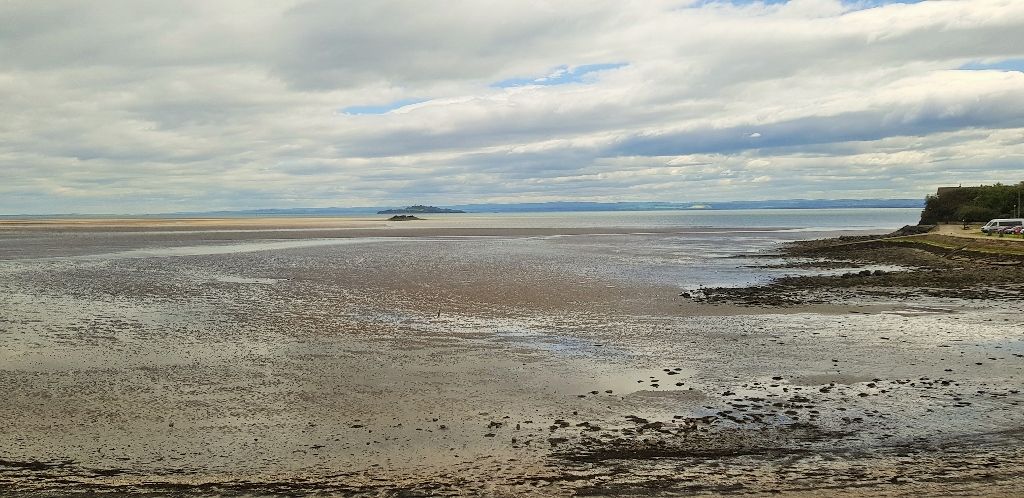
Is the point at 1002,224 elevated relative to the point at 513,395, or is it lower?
elevated

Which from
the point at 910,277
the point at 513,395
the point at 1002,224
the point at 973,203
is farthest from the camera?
the point at 973,203

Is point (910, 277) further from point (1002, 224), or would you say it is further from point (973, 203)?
point (973, 203)

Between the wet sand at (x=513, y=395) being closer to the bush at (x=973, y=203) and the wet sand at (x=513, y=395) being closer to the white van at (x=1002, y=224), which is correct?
the white van at (x=1002, y=224)

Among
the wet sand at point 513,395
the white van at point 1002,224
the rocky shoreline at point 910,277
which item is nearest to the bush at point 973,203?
the white van at point 1002,224

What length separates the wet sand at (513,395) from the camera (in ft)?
28.9

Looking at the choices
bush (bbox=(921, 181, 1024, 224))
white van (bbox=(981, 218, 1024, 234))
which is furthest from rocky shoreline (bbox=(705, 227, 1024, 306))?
bush (bbox=(921, 181, 1024, 224))

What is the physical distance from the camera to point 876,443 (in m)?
9.95

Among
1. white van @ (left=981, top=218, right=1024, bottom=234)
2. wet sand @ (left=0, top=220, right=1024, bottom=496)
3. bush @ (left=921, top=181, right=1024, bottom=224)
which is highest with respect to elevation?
bush @ (left=921, top=181, right=1024, bottom=224)

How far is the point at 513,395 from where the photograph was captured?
1330 cm

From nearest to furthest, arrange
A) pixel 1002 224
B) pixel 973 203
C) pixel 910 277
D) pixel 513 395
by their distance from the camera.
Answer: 1. pixel 513 395
2. pixel 910 277
3. pixel 1002 224
4. pixel 973 203

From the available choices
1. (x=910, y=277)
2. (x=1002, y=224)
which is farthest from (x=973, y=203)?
(x=910, y=277)

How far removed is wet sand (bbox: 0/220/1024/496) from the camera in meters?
8.80

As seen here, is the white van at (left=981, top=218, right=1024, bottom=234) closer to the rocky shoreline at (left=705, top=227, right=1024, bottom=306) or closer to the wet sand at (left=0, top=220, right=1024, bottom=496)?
the rocky shoreline at (left=705, top=227, right=1024, bottom=306)

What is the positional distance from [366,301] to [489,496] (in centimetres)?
2028
